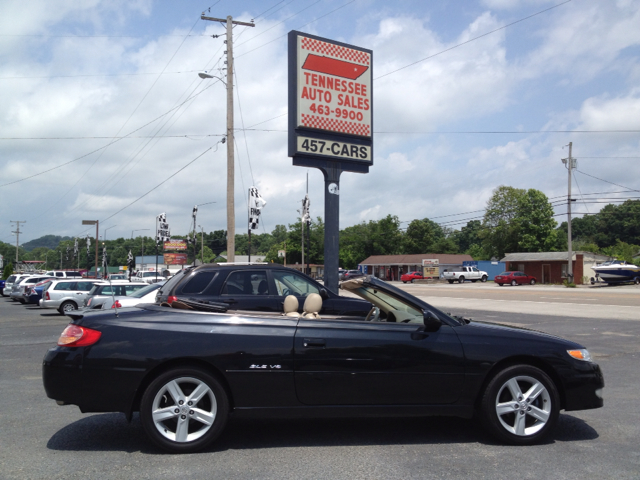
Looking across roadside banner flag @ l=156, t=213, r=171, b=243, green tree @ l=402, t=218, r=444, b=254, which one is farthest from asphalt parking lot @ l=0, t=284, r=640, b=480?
green tree @ l=402, t=218, r=444, b=254

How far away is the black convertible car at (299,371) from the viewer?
4.49 metres

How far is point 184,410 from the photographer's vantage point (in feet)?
14.7

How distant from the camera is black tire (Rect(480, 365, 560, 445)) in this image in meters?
4.75

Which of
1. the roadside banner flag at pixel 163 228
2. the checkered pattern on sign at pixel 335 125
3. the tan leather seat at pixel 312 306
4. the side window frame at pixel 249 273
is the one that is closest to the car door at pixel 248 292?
the side window frame at pixel 249 273

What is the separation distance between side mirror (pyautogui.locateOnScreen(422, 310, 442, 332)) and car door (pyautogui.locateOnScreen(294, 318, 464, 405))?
0.18ft

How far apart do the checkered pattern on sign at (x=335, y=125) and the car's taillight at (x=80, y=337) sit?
8.86 m

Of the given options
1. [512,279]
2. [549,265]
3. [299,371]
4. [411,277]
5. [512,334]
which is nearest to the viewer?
[299,371]

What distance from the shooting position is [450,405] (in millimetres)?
4789

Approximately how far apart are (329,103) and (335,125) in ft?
1.75

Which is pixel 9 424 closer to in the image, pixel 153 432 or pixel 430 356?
pixel 153 432

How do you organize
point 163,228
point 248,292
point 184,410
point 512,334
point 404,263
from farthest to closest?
point 404,263 < point 163,228 < point 248,292 < point 512,334 < point 184,410

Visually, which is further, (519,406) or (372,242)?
(372,242)

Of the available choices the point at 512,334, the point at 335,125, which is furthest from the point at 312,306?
the point at 335,125

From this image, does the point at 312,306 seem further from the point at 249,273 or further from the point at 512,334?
the point at 249,273
